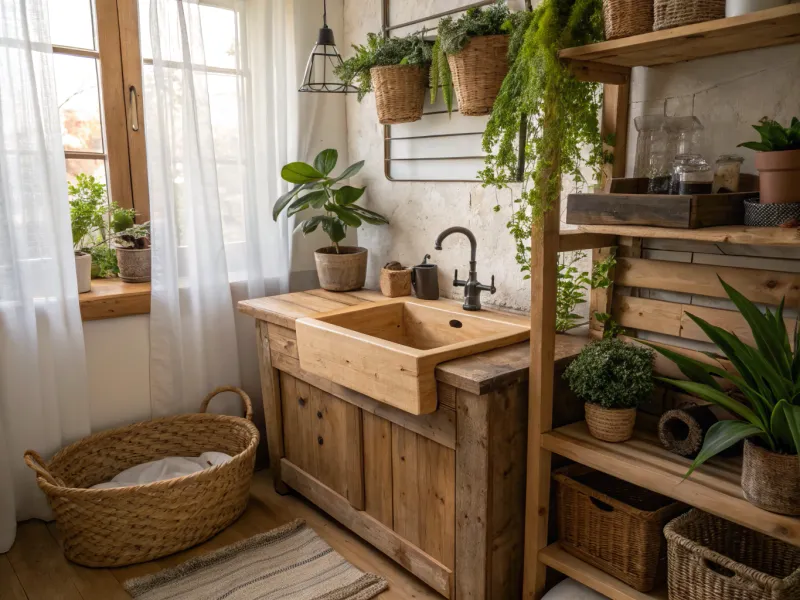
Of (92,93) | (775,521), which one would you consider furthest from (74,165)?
(775,521)

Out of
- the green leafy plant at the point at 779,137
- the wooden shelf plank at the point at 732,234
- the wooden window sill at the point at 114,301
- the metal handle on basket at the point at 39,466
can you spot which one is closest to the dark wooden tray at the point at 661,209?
the wooden shelf plank at the point at 732,234

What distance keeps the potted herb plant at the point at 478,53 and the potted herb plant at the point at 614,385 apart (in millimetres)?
858

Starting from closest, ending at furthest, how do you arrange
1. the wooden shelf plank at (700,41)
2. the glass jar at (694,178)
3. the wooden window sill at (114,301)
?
1. the wooden shelf plank at (700,41)
2. the glass jar at (694,178)
3. the wooden window sill at (114,301)

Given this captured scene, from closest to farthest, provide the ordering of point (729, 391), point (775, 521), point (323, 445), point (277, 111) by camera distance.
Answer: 1. point (775, 521)
2. point (729, 391)
3. point (323, 445)
4. point (277, 111)

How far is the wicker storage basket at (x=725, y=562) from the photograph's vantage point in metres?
1.29

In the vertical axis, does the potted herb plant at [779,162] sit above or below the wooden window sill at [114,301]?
above

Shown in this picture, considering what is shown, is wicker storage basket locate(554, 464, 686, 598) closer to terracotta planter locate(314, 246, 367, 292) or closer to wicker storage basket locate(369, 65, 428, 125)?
terracotta planter locate(314, 246, 367, 292)

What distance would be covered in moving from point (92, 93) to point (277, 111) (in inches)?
27.5

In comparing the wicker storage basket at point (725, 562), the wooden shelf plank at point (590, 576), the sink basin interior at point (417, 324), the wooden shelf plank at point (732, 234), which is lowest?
the wooden shelf plank at point (590, 576)

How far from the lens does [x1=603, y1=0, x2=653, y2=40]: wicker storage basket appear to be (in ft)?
4.42

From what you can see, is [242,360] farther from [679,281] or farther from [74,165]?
[679,281]

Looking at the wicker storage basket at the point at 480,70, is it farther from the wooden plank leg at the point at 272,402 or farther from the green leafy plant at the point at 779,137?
the wooden plank leg at the point at 272,402

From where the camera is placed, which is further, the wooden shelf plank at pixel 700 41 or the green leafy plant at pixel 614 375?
the green leafy plant at pixel 614 375

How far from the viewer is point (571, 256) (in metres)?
1.99
